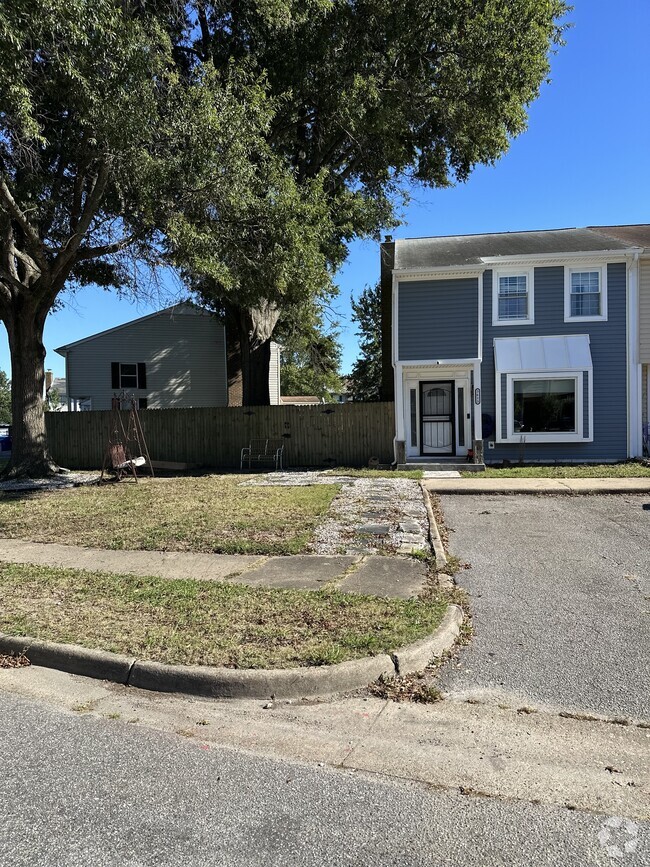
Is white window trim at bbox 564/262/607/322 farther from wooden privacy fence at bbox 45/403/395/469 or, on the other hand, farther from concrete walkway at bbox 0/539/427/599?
concrete walkway at bbox 0/539/427/599

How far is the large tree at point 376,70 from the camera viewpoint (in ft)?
50.2

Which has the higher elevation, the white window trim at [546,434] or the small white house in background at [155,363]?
the small white house in background at [155,363]

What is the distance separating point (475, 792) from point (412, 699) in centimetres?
99

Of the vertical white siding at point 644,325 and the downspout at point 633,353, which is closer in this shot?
the downspout at point 633,353

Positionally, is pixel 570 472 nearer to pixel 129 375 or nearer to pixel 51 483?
pixel 51 483

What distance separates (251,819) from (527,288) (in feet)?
53.2

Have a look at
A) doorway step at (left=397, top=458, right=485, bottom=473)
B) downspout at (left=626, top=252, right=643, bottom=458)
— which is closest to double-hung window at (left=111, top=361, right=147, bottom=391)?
doorway step at (left=397, top=458, right=485, bottom=473)

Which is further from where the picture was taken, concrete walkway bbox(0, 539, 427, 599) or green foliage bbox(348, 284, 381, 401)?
green foliage bbox(348, 284, 381, 401)

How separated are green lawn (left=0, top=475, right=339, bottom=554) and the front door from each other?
536 cm

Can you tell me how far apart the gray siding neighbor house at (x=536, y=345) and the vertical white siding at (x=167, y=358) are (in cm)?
1471

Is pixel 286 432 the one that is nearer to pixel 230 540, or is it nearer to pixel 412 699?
pixel 230 540

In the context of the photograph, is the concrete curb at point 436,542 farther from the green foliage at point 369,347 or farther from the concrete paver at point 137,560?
the green foliage at point 369,347

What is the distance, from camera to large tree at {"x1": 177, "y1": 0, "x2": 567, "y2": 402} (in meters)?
15.3

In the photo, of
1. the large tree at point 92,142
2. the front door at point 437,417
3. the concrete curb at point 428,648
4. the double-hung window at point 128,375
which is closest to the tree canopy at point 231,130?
the large tree at point 92,142
